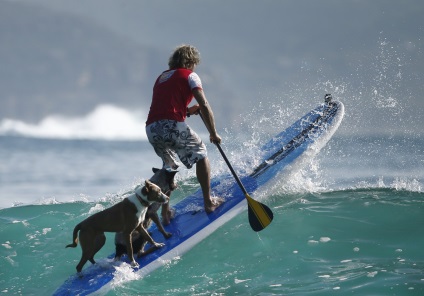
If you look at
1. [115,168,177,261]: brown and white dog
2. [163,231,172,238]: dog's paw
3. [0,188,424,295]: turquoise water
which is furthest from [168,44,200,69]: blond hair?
[0,188,424,295]: turquoise water

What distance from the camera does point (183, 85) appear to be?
5828 millimetres

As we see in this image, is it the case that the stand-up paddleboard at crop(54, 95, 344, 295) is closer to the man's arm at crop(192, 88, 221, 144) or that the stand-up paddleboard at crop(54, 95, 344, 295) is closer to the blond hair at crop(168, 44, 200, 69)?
the man's arm at crop(192, 88, 221, 144)

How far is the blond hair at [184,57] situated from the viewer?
5957mm

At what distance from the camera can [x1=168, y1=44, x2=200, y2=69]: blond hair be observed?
5.96 metres

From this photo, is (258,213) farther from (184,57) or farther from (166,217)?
(184,57)

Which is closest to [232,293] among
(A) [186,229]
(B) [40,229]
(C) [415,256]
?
(A) [186,229]

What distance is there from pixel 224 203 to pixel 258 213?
39 centimetres

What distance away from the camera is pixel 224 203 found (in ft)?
20.9

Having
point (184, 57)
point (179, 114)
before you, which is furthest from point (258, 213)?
point (184, 57)

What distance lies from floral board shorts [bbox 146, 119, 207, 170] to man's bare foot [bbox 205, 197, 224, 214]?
547 millimetres

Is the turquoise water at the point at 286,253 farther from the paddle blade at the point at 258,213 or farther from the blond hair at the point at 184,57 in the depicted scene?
the blond hair at the point at 184,57

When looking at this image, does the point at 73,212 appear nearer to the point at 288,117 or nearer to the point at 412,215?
the point at 288,117

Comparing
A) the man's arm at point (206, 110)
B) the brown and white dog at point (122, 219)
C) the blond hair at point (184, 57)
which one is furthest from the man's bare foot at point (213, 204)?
the blond hair at point (184, 57)

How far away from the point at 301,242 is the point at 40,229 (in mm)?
3233
